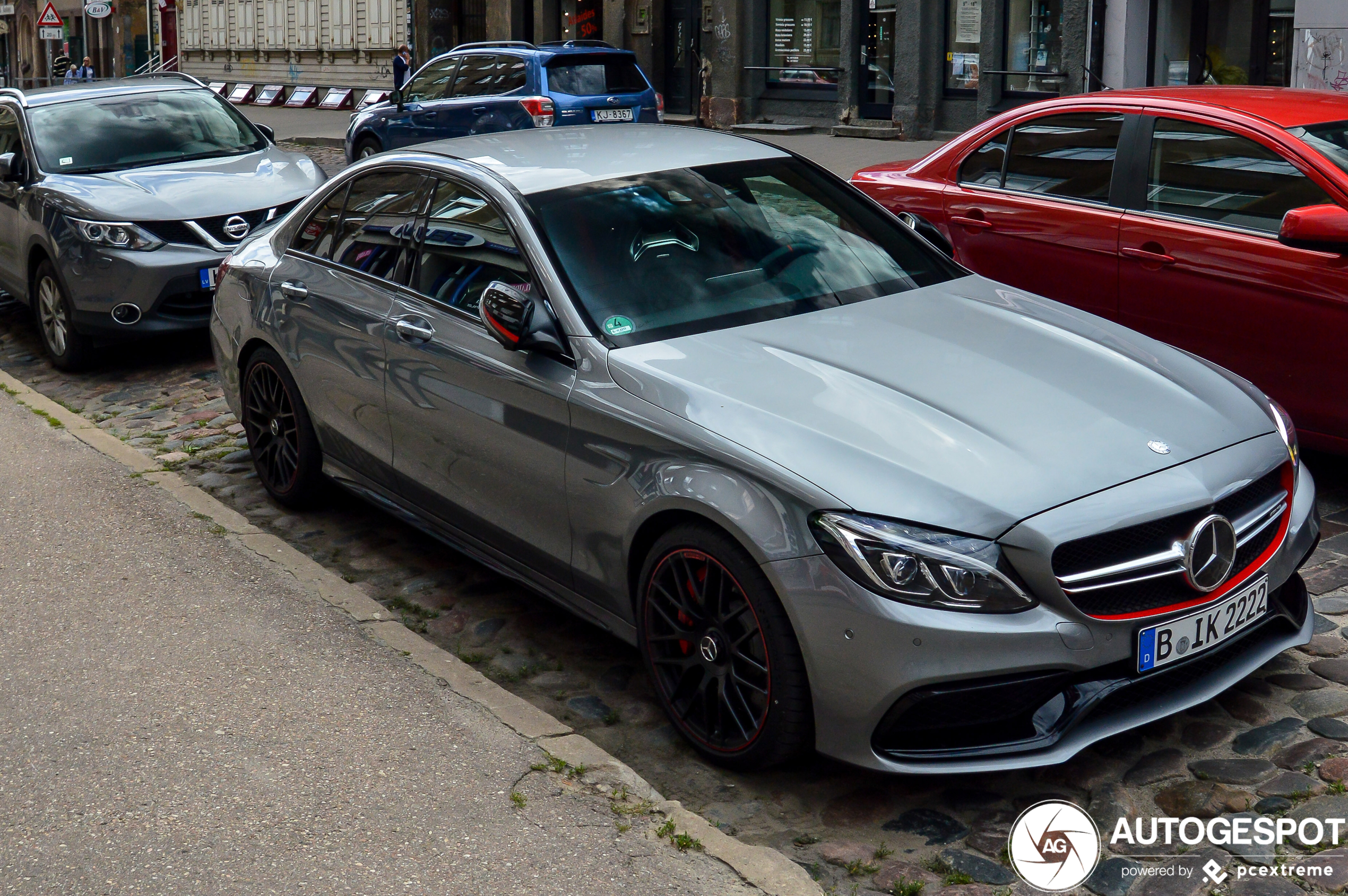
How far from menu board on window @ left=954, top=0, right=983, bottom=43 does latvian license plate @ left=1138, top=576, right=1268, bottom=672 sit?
61.0 feet

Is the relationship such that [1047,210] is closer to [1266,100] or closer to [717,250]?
[1266,100]

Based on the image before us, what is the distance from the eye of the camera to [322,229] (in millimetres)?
5992

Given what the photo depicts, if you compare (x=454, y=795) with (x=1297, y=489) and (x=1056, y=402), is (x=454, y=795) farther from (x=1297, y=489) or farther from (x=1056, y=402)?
(x=1297, y=489)

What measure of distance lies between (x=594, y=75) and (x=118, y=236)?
10.5 m

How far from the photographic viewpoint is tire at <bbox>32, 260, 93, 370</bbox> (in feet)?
30.7

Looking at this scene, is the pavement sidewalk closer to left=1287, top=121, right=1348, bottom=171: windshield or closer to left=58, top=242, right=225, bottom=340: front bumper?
left=58, top=242, right=225, bottom=340: front bumper

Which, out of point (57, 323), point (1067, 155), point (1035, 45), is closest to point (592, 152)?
point (1067, 155)

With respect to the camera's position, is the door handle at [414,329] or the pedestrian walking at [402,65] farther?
the pedestrian walking at [402,65]

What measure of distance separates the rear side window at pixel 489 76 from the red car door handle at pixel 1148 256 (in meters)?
13.1

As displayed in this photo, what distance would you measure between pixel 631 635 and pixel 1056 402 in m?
1.38

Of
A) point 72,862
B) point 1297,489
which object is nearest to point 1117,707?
point 1297,489

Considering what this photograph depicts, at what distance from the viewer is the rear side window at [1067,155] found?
21.5 feet

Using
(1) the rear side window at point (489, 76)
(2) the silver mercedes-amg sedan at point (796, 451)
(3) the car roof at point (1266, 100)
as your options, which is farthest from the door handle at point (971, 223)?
(1) the rear side window at point (489, 76)

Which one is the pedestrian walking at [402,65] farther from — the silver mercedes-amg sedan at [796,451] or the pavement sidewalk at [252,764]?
the pavement sidewalk at [252,764]
